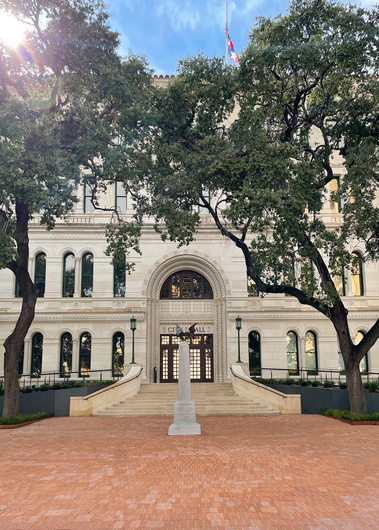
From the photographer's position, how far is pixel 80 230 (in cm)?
2683

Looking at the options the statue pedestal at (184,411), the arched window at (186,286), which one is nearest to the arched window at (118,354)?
the arched window at (186,286)

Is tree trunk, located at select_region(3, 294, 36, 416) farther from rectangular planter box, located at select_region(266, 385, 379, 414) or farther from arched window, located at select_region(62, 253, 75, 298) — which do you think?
rectangular planter box, located at select_region(266, 385, 379, 414)

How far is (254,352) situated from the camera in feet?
86.2

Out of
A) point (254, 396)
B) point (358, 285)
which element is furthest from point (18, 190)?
point (358, 285)

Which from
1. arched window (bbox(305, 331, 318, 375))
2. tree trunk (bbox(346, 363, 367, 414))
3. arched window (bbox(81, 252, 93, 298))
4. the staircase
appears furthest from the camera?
arched window (bbox(81, 252, 93, 298))

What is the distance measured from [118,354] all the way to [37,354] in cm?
499

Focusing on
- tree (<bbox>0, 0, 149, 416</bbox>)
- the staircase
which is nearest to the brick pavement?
the staircase

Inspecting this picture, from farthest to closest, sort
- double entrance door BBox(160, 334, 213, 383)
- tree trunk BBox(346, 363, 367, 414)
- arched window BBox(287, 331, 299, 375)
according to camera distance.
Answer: double entrance door BBox(160, 334, 213, 383) < arched window BBox(287, 331, 299, 375) < tree trunk BBox(346, 363, 367, 414)

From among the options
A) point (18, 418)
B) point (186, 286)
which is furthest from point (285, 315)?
point (18, 418)

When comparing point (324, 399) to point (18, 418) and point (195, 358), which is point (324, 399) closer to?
point (195, 358)

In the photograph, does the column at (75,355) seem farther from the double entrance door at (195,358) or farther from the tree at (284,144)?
the tree at (284,144)

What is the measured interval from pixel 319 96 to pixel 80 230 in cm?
1685

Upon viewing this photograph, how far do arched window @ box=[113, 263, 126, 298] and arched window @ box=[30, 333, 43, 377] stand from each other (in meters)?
5.38

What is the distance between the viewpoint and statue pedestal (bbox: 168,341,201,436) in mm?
12859
